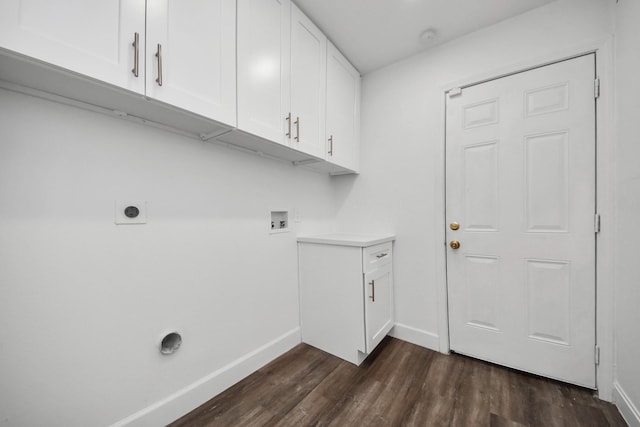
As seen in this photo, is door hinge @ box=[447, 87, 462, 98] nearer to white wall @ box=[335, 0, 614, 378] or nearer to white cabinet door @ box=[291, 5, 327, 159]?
white wall @ box=[335, 0, 614, 378]

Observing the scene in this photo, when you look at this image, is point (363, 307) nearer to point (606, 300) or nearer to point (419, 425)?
point (419, 425)

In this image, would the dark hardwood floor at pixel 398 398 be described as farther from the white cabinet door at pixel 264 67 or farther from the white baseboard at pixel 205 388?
the white cabinet door at pixel 264 67

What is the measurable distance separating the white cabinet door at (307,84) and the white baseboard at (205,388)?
148 cm

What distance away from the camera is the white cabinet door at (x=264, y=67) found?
125cm

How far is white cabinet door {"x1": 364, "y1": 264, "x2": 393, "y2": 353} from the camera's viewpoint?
1.70 meters

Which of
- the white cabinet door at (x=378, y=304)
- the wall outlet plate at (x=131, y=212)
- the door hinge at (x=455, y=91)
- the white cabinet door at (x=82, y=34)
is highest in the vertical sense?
the door hinge at (x=455, y=91)

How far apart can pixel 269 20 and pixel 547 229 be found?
2194 millimetres

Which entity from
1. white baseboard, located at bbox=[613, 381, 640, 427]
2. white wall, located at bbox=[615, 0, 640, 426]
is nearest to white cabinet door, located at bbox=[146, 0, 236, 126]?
white wall, located at bbox=[615, 0, 640, 426]

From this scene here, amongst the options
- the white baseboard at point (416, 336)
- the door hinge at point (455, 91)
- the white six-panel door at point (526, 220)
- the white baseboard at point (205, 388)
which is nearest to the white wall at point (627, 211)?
the white six-panel door at point (526, 220)

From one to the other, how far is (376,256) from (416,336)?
2.69 feet

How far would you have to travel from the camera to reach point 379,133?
2225 mm

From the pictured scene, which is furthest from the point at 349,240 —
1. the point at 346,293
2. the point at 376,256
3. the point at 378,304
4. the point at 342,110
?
the point at 342,110

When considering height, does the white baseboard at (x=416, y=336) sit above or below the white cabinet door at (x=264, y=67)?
below

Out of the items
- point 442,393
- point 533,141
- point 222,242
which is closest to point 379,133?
point 533,141
